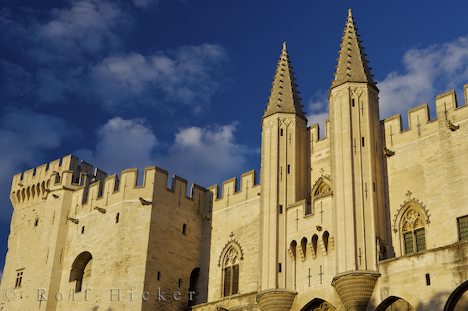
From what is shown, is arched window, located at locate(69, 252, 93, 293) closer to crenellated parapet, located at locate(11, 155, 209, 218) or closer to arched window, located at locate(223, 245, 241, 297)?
crenellated parapet, located at locate(11, 155, 209, 218)

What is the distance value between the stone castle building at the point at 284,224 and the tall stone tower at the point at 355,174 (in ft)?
0.14

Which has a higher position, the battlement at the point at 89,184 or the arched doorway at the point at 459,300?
the battlement at the point at 89,184

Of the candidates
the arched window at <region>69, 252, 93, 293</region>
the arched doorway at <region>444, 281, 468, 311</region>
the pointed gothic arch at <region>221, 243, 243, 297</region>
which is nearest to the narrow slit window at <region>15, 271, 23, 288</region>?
the arched window at <region>69, 252, 93, 293</region>

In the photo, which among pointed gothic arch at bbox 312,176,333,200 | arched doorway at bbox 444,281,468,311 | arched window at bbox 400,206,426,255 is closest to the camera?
arched doorway at bbox 444,281,468,311

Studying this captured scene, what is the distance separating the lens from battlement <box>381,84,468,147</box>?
22828 mm

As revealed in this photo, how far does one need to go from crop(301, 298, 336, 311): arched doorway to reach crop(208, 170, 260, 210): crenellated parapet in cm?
638

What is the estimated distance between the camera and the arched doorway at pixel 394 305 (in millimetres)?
20531

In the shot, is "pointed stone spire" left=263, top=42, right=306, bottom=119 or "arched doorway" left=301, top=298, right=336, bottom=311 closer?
"arched doorway" left=301, top=298, right=336, bottom=311

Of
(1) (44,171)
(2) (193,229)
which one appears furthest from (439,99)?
(1) (44,171)

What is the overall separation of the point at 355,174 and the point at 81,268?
1336cm

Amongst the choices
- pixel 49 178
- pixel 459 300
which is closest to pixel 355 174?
A: pixel 459 300

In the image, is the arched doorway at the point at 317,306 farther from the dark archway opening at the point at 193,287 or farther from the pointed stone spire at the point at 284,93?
the pointed stone spire at the point at 284,93

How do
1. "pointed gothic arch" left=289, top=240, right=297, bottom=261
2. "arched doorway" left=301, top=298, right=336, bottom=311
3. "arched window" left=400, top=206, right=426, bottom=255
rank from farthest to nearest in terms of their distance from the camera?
"pointed gothic arch" left=289, top=240, right=297, bottom=261 < "arched doorway" left=301, top=298, right=336, bottom=311 < "arched window" left=400, top=206, right=426, bottom=255

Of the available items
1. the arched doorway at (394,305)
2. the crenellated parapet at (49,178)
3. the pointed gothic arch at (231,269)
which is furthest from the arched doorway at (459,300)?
the crenellated parapet at (49,178)
